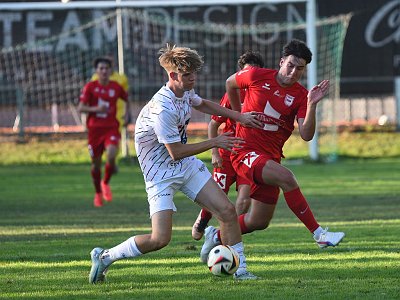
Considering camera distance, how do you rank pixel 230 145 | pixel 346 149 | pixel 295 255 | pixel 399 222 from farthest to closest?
1. pixel 346 149
2. pixel 399 222
3. pixel 295 255
4. pixel 230 145

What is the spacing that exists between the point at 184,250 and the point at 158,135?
2.40m

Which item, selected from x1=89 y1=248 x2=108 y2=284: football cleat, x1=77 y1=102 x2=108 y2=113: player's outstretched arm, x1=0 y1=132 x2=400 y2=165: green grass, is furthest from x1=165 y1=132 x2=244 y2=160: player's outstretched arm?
x1=0 y1=132 x2=400 y2=165: green grass

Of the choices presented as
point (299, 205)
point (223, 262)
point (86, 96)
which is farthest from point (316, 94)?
point (86, 96)

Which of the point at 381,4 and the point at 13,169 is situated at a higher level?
the point at 381,4

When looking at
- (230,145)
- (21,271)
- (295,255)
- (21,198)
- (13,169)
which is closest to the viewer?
(230,145)

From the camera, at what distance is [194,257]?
9.17 m

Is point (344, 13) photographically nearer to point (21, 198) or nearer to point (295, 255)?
point (21, 198)

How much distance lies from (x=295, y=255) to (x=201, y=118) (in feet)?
58.3

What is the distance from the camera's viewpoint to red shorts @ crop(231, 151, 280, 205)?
343 inches

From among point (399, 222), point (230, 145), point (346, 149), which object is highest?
point (230, 145)

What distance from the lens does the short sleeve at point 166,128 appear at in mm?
7492

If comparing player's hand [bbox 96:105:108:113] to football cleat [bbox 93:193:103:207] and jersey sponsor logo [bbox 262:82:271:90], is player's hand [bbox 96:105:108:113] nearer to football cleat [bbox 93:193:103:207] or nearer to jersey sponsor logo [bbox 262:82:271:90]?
football cleat [bbox 93:193:103:207]

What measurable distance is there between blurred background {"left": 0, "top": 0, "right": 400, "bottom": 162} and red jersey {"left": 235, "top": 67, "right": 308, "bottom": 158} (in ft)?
50.8

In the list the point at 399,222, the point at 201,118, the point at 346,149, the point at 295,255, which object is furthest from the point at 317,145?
the point at 295,255
